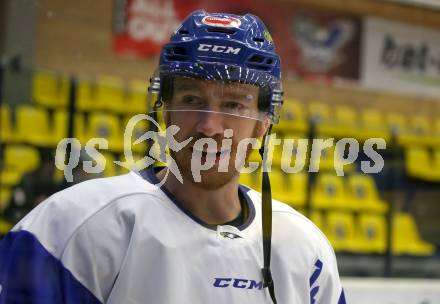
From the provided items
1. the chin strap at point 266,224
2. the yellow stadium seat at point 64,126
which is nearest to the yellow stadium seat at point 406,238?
the yellow stadium seat at point 64,126

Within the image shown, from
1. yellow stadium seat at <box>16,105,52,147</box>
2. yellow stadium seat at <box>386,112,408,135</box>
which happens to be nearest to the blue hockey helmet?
yellow stadium seat at <box>16,105,52,147</box>

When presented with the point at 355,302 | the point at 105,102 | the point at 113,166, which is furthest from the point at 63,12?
the point at 355,302

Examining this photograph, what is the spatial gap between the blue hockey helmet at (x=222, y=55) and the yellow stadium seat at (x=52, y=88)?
1876 mm

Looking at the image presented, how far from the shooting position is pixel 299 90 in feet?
18.5

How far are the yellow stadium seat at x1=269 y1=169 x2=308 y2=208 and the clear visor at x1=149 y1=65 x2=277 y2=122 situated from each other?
71.8 inches

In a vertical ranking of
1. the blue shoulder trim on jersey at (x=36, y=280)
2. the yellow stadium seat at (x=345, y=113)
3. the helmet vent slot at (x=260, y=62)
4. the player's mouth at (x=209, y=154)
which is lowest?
the yellow stadium seat at (x=345, y=113)

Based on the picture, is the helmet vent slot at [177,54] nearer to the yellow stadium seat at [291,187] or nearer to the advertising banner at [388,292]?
the advertising banner at [388,292]

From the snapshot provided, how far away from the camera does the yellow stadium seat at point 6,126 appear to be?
10.2 ft

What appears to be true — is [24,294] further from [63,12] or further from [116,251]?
[63,12]

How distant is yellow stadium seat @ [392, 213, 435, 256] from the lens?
3293mm

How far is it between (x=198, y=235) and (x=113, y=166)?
61.7 inches

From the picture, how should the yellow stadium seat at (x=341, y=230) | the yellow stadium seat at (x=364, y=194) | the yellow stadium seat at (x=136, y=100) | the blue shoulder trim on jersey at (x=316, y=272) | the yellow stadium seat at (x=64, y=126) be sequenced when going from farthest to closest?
the yellow stadium seat at (x=341, y=230), the yellow stadium seat at (x=364, y=194), the yellow stadium seat at (x=136, y=100), the yellow stadium seat at (x=64, y=126), the blue shoulder trim on jersey at (x=316, y=272)

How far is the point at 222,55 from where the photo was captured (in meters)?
1.07

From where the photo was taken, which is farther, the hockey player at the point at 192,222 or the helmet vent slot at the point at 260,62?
the helmet vent slot at the point at 260,62
